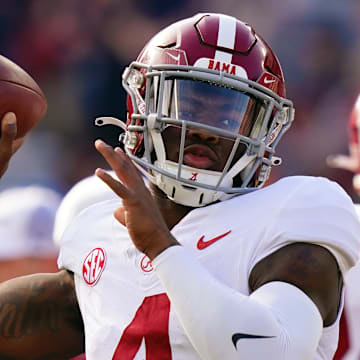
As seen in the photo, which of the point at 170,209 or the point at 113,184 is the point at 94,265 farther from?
the point at 113,184

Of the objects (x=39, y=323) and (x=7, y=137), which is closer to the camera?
(x=7, y=137)

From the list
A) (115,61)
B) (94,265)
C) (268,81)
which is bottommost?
(115,61)

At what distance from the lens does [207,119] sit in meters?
1.91

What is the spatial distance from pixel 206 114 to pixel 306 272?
45 cm

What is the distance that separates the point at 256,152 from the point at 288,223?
0.26 m

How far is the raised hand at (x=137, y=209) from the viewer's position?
1.59m

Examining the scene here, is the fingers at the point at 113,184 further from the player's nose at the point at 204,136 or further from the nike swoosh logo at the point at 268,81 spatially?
the nike swoosh logo at the point at 268,81

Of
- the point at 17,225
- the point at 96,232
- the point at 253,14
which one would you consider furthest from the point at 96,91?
the point at 96,232

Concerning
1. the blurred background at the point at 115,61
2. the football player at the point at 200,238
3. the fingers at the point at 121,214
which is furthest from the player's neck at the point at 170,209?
the blurred background at the point at 115,61

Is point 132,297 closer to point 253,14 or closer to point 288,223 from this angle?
point 288,223

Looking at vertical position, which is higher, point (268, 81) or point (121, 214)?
point (268, 81)

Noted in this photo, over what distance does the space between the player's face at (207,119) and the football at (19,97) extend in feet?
1.08

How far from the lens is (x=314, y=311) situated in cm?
161

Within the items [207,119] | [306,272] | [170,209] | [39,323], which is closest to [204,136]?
[207,119]
